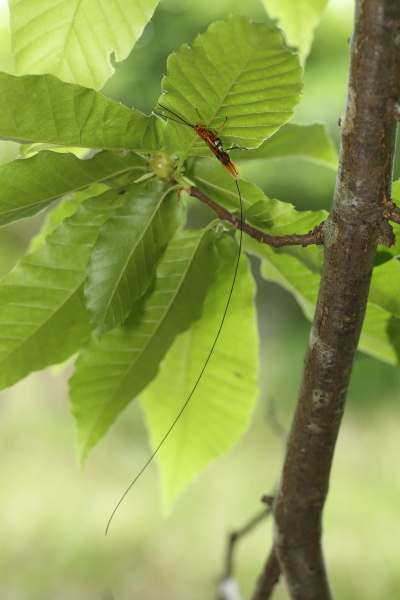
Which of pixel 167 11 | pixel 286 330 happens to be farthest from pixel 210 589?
pixel 167 11

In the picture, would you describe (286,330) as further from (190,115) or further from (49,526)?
(190,115)

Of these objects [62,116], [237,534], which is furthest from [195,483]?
[62,116]

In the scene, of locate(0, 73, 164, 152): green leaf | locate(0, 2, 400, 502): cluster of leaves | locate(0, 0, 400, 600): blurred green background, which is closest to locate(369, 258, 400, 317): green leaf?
locate(0, 2, 400, 502): cluster of leaves

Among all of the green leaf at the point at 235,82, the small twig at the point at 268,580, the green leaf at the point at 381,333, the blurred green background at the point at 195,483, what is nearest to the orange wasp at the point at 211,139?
the green leaf at the point at 235,82

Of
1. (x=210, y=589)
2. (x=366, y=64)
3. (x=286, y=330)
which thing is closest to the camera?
(x=366, y=64)

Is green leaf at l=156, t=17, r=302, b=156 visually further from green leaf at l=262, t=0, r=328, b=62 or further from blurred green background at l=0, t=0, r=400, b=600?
blurred green background at l=0, t=0, r=400, b=600

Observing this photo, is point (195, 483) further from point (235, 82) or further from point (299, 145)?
point (235, 82)
